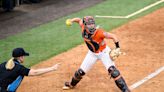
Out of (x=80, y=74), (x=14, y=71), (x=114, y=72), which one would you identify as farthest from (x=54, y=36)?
(x=14, y=71)

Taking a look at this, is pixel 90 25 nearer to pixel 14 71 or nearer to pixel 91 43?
pixel 91 43

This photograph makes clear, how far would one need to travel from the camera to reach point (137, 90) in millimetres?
12148

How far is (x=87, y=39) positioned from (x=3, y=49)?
5956 mm

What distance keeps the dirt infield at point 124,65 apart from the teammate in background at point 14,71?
2873 millimetres

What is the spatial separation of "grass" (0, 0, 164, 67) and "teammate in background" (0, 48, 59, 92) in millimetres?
5052

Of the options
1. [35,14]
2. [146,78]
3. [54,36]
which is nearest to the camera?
[146,78]

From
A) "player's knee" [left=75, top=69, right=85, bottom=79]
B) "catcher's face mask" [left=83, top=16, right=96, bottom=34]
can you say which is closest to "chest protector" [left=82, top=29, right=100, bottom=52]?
"catcher's face mask" [left=83, top=16, right=96, bottom=34]

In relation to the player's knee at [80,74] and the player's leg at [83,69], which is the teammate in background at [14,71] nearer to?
the player's leg at [83,69]

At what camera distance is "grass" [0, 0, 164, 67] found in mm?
16036

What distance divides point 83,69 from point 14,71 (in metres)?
3.02

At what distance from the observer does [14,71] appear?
9.40 m

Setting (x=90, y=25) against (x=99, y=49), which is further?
(x=99, y=49)

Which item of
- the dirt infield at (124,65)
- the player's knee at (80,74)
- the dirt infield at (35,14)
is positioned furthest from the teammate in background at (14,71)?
the dirt infield at (35,14)

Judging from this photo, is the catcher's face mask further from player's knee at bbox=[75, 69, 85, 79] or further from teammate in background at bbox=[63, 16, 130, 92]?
player's knee at bbox=[75, 69, 85, 79]
